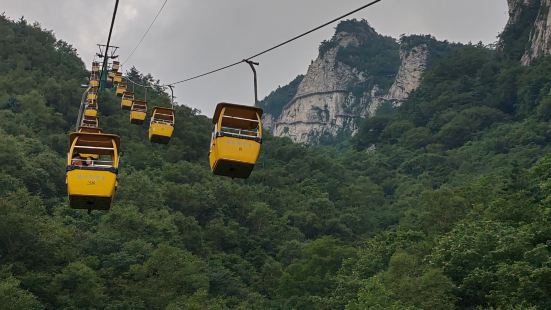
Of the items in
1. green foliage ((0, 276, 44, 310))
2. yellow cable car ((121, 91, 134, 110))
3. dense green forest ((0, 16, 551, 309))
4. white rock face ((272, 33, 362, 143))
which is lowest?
green foliage ((0, 276, 44, 310))

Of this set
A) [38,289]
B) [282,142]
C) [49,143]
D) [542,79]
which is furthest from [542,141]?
[38,289]

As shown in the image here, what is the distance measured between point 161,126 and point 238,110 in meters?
10.8

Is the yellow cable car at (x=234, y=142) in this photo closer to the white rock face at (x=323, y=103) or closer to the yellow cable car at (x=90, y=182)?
the yellow cable car at (x=90, y=182)

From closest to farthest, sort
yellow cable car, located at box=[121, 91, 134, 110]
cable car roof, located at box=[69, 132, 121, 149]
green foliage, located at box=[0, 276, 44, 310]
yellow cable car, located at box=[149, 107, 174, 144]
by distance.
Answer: cable car roof, located at box=[69, 132, 121, 149], yellow cable car, located at box=[149, 107, 174, 144], green foliage, located at box=[0, 276, 44, 310], yellow cable car, located at box=[121, 91, 134, 110]

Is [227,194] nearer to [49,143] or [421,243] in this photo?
[49,143]

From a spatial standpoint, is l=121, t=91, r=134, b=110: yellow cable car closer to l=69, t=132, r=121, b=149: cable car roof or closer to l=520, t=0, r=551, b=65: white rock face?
l=69, t=132, r=121, b=149: cable car roof

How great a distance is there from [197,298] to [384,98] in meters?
119

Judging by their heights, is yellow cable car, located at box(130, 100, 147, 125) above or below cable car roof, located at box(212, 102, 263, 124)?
above

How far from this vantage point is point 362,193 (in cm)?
6912

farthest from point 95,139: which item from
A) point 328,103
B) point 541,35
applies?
point 328,103

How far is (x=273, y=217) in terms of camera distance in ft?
181

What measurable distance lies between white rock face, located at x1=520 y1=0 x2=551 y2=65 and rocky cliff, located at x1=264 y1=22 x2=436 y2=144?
58.1 m

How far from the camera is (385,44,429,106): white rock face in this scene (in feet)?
445

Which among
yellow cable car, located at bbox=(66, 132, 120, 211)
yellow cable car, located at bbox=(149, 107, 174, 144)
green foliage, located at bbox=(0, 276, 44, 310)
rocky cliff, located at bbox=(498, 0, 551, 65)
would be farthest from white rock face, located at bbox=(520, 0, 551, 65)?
yellow cable car, located at bbox=(66, 132, 120, 211)
